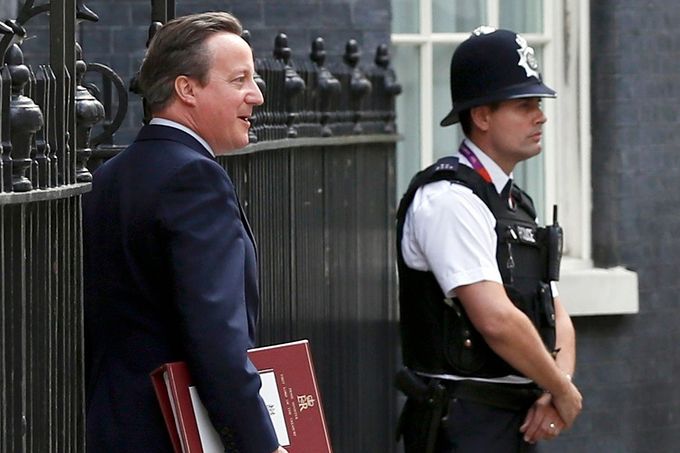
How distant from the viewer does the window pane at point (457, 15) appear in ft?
27.5

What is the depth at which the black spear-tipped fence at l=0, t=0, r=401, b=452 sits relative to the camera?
308cm

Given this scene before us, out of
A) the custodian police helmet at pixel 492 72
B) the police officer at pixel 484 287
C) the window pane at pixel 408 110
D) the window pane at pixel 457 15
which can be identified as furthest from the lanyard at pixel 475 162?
the window pane at pixel 457 15

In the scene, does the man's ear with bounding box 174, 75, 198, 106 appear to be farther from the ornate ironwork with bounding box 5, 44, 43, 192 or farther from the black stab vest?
the black stab vest

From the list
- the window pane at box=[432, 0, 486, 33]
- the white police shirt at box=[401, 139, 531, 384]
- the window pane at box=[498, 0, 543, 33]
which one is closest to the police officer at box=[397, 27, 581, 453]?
the white police shirt at box=[401, 139, 531, 384]

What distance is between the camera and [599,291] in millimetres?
8422

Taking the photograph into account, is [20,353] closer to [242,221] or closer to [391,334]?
[242,221]

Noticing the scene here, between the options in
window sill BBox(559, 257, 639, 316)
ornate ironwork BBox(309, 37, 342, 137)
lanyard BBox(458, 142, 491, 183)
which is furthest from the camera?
window sill BBox(559, 257, 639, 316)

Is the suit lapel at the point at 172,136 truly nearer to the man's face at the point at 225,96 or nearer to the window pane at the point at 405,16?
the man's face at the point at 225,96

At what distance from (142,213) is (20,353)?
1.46ft

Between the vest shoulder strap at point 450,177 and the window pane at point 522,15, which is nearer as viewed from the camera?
the vest shoulder strap at point 450,177

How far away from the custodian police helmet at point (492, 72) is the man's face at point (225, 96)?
171 centimetres

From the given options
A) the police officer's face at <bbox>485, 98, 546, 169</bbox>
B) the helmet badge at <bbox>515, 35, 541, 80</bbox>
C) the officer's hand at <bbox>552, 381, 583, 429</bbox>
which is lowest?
the officer's hand at <bbox>552, 381, 583, 429</bbox>

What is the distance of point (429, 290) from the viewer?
505 centimetres

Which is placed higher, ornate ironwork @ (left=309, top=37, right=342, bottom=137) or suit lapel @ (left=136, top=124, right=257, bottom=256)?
ornate ironwork @ (left=309, top=37, right=342, bottom=137)
